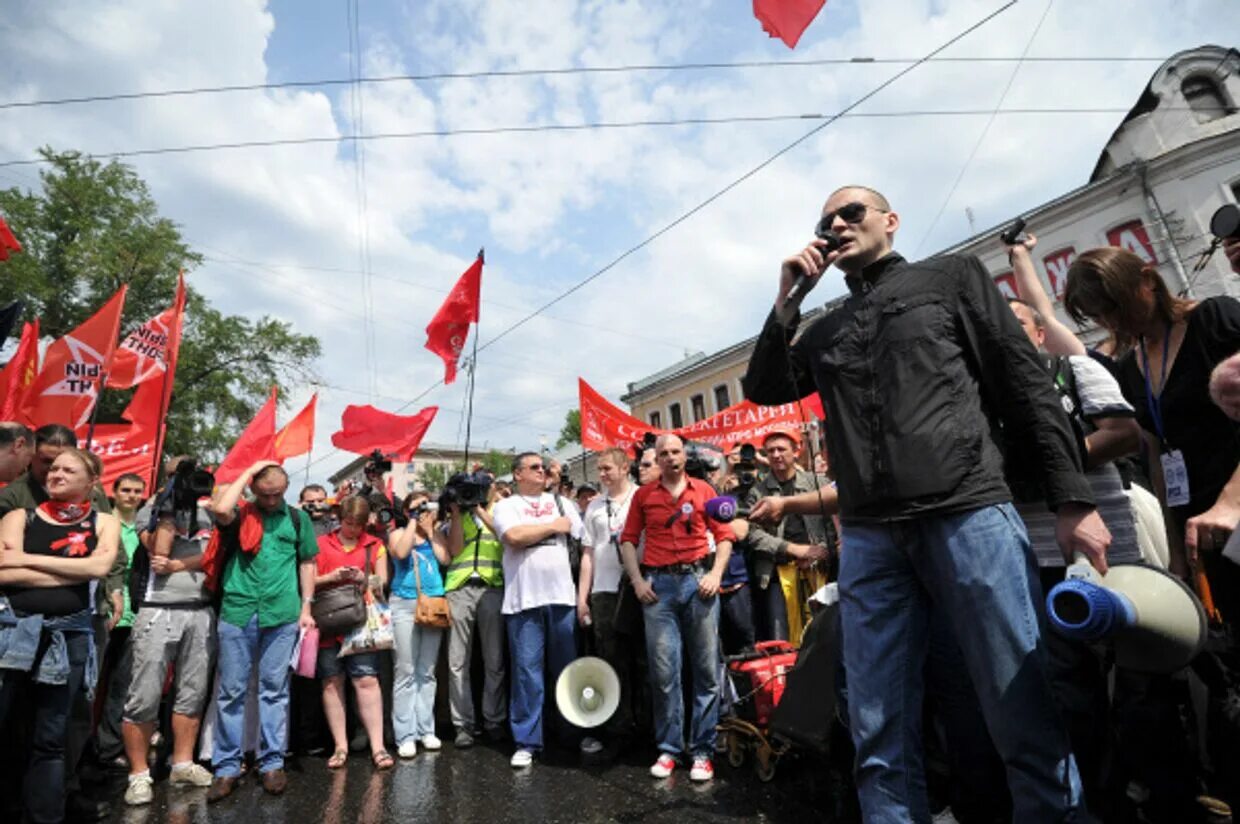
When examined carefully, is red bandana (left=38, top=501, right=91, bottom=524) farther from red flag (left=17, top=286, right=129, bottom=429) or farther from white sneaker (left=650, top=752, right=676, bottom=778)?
red flag (left=17, top=286, right=129, bottom=429)

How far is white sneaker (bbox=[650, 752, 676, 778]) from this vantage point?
3.88 meters

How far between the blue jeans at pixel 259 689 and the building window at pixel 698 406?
2971cm

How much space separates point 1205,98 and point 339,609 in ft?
90.1

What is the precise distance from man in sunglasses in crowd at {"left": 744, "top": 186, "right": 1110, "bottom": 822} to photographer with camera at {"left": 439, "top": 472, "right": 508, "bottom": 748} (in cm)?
372

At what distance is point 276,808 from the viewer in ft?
12.7

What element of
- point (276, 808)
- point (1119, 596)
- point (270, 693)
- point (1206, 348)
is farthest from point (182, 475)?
point (1206, 348)

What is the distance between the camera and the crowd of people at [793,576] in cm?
179

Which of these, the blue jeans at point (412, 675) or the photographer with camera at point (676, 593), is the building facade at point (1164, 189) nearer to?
the photographer with camera at point (676, 593)

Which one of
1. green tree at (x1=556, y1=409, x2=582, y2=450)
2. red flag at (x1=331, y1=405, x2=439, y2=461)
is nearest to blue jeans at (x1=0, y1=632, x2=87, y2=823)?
red flag at (x1=331, y1=405, x2=439, y2=461)

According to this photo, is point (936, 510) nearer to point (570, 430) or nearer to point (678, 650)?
point (678, 650)

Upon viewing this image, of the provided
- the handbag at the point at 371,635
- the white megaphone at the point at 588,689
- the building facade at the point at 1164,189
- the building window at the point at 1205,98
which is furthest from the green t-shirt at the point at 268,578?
the building window at the point at 1205,98

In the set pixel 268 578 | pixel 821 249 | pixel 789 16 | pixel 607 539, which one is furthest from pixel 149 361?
pixel 821 249

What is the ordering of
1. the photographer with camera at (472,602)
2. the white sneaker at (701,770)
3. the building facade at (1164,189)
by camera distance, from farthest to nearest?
the building facade at (1164,189) < the photographer with camera at (472,602) < the white sneaker at (701,770)

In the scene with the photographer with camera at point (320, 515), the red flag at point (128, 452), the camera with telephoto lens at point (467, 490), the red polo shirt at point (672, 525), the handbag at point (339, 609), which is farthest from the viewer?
the red flag at point (128, 452)
